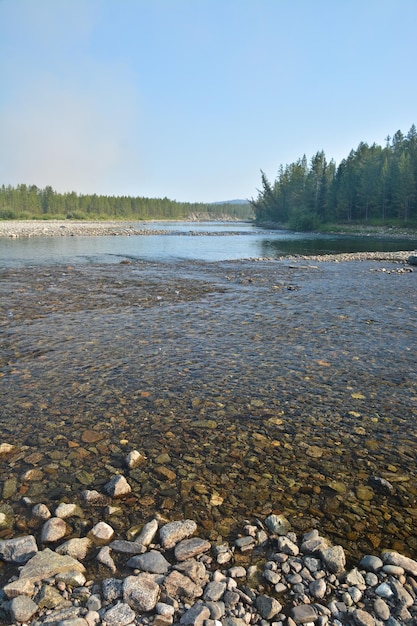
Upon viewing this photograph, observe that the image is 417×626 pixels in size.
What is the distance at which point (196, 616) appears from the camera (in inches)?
131

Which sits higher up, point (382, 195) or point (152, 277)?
point (382, 195)

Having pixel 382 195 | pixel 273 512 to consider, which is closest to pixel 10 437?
pixel 273 512

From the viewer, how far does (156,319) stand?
14523 mm

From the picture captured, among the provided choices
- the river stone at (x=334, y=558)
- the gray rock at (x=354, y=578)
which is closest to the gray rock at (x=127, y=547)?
the river stone at (x=334, y=558)

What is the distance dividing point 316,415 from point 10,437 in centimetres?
533

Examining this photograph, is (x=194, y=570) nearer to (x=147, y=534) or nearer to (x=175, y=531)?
(x=175, y=531)

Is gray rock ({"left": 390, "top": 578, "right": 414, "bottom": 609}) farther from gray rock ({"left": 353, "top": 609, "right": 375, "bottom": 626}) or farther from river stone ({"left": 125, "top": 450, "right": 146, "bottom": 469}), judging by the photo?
river stone ({"left": 125, "top": 450, "right": 146, "bottom": 469})

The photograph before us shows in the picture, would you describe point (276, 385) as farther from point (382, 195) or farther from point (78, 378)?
point (382, 195)

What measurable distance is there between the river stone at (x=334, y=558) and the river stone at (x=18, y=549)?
3.02 m

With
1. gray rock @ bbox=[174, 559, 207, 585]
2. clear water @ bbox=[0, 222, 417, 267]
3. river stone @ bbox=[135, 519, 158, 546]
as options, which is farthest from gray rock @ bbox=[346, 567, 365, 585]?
clear water @ bbox=[0, 222, 417, 267]

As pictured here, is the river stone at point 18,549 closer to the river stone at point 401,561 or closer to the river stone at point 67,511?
the river stone at point 67,511

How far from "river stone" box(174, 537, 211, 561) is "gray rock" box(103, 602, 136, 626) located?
0.78 metres

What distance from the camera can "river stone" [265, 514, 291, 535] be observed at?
4.46 m

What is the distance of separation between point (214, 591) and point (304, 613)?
819 mm
